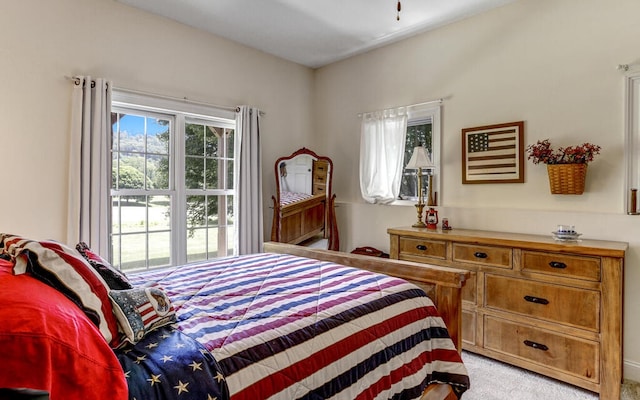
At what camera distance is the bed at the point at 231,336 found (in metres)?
0.75

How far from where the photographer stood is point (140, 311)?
1118 mm

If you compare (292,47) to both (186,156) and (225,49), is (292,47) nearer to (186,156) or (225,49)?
(225,49)

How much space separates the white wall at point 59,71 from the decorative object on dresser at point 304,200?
1.05 meters

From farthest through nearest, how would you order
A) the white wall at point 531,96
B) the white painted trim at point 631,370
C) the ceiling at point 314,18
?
the ceiling at point 314,18 → the white wall at point 531,96 → the white painted trim at point 631,370

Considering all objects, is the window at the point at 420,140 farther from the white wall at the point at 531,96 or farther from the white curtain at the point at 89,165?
the white curtain at the point at 89,165

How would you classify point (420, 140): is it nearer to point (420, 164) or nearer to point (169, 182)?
point (420, 164)

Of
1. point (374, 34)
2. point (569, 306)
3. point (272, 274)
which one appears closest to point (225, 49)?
point (374, 34)

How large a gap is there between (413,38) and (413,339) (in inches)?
120

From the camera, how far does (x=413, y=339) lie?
5.00 feet

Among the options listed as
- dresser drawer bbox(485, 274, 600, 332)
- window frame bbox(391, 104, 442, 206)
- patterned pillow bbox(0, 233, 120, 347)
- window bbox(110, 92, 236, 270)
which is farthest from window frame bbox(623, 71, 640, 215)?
window bbox(110, 92, 236, 270)

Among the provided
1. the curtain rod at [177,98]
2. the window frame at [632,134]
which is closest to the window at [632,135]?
the window frame at [632,134]

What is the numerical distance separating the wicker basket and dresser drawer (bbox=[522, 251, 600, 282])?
1.94 feet

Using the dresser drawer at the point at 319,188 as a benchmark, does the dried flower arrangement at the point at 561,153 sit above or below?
above

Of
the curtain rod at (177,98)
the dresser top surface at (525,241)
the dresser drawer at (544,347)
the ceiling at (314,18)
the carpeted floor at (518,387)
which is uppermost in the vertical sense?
the ceiling at (314,18)
